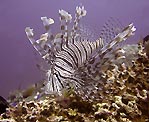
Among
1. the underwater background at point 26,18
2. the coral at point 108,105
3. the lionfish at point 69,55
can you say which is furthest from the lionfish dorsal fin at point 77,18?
the underwater background at point 26,18

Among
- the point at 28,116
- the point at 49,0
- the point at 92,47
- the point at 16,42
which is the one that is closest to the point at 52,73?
the point at 28,116

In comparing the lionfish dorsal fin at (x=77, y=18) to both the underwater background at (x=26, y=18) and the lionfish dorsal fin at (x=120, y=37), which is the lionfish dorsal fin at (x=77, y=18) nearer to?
the lionfish dorsal fin at (x=120, y=37)

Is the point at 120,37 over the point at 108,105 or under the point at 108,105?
over

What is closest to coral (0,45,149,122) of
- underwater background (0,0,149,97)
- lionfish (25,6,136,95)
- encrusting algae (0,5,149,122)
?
encrusting algae (0,5,149,122)

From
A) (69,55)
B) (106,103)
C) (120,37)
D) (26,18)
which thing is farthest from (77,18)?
(26,18)

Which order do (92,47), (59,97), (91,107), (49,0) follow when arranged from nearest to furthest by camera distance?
(91,107), (59,97), (92,47), (49,0)

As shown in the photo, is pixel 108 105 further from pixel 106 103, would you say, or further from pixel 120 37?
pixel 120 37

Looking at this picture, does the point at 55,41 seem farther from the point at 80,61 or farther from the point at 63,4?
the point at 63,4
